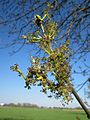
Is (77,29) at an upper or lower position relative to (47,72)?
upper

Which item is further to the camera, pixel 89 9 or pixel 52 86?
pixel 89 9

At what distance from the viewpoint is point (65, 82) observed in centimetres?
103

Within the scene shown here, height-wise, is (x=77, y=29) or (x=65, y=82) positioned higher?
(x=77, y=29)

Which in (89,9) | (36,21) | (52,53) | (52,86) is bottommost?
(52,86)

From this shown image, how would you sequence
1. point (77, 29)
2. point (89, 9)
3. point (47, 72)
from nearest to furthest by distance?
point (47, 72) → point (89, 9) → point (77, 29)

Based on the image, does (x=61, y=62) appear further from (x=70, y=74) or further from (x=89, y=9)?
(x=89, y=9)

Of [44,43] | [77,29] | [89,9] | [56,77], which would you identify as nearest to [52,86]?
[56,77]

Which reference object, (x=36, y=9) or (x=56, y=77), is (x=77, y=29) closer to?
(x=36, y=9)

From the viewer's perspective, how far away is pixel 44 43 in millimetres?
1061

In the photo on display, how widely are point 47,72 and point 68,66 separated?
94 millimetres

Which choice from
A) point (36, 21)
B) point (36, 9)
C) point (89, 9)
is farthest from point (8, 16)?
point (36, 21)

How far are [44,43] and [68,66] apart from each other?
0.36 ft

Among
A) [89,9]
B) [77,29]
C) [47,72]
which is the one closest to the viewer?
[47,72]

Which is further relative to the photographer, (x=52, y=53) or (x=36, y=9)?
(x=36, y=9)
